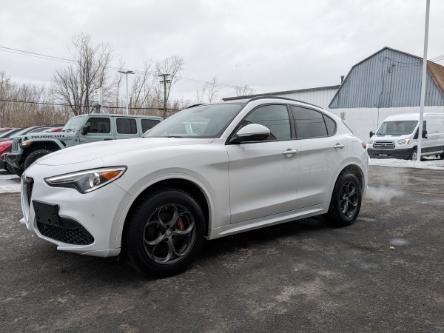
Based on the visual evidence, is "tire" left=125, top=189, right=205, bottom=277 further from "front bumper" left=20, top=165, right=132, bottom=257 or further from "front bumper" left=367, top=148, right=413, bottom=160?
"front bumper" left=367, top=148, right=413, bottom=160

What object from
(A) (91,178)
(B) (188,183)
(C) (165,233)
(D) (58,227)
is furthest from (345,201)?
(D) (58,227)

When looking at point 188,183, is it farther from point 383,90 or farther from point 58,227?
point 383,90

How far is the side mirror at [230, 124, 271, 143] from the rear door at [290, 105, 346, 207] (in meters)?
0.75

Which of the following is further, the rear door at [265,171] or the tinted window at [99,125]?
the tinted window at [99,125]

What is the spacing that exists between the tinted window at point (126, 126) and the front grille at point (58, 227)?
7.88 metres

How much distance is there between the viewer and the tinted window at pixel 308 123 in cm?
459

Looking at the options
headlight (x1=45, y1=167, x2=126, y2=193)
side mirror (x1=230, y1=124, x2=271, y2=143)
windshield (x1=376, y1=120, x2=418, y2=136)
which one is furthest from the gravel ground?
windshield (x1=376, y1=120, x2=418, y2=136)

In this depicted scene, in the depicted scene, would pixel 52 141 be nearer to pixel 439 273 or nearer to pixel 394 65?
pixel 439 273

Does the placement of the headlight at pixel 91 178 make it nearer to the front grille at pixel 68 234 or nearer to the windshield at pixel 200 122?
the front grille at pixel 68 234

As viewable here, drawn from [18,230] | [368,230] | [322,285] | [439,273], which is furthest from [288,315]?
[18,230]

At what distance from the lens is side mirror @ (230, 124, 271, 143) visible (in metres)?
3.74

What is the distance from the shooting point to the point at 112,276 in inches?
135

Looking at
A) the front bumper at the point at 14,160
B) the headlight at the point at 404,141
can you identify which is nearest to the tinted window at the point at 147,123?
the front bumper at the point at 14,160

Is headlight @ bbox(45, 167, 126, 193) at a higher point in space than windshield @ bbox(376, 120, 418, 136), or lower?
lower
